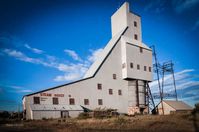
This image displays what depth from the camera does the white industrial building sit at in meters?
26.8

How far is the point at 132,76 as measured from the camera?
34656 mm

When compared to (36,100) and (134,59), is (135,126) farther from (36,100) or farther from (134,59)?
(134,59)

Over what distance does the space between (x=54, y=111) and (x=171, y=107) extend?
22014mm

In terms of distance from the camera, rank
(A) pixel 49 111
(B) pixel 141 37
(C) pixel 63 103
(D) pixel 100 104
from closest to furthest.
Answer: (A) pixel 49 111
(C) pixel 63 103
(D) pixel 100 104
(B) pixel 141 37

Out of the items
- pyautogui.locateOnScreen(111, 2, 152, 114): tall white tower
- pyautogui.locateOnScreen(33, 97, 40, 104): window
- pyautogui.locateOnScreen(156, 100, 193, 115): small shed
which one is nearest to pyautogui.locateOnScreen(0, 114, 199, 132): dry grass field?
pyautogui.locateOnScreen(33, 97, 40, 104): window

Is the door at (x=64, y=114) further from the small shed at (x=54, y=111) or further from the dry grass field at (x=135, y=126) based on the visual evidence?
the dry grass field at (x=135, y=126)

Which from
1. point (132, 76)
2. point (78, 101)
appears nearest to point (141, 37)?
point (132, 76)

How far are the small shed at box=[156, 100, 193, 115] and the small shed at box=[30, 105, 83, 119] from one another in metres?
17.6

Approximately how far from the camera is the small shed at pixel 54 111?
2539 centimetres

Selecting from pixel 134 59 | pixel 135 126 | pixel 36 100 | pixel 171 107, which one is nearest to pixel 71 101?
pixel 36 100

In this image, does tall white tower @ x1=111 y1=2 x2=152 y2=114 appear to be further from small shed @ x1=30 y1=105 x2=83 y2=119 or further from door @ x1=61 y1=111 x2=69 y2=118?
door @ x1=61 y1=111 x2=69 y2=118

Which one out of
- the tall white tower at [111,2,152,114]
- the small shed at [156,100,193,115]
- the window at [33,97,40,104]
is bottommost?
the small shed at [156,100,193,115]

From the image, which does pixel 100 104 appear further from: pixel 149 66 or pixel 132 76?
pixel 149 66

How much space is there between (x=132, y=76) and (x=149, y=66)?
551 centimetres
